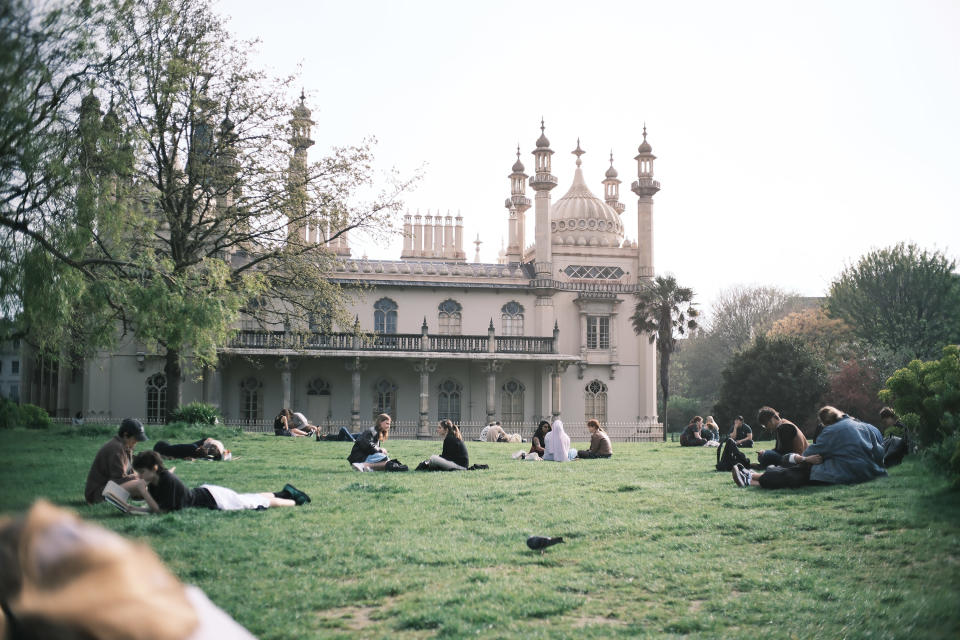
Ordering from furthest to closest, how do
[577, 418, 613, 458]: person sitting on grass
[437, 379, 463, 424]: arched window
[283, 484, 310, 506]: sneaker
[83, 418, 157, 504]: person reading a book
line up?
[437, 379, 463, 424]: arched window, [577, 418, 613, 458]: person sitting on grass, [283, 484, 310, 506]: sneaker, [83, 418, 157, 504]: person reading a book

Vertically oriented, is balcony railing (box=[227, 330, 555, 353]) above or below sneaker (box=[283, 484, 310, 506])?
above

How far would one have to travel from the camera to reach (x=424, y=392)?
38219mm

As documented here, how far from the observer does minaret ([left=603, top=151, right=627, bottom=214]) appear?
50.1 m

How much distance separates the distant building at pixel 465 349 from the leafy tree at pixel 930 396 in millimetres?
25908

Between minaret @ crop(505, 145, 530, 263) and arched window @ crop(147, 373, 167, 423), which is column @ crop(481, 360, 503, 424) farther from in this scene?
arched window @ crop(147, 373, 167, 423)

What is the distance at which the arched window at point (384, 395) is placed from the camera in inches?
1588

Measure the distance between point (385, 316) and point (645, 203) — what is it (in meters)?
15.4

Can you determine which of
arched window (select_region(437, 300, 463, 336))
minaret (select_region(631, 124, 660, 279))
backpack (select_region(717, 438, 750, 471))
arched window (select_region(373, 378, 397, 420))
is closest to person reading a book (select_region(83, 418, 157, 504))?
backpack (select_region(717, 438, 750, 471))

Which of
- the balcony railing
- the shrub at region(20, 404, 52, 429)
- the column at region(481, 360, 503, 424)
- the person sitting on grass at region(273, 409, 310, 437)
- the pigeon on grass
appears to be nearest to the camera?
the pigeon on grass

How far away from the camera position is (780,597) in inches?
225

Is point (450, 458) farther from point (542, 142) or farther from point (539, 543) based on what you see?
point (542, 142)

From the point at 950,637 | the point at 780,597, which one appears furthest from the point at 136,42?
the point at 950,637

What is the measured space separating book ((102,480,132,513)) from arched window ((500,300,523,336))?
34.0m

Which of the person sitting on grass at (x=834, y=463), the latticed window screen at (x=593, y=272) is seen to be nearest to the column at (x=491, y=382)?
the latticed window screen at (x=593, y=272)
